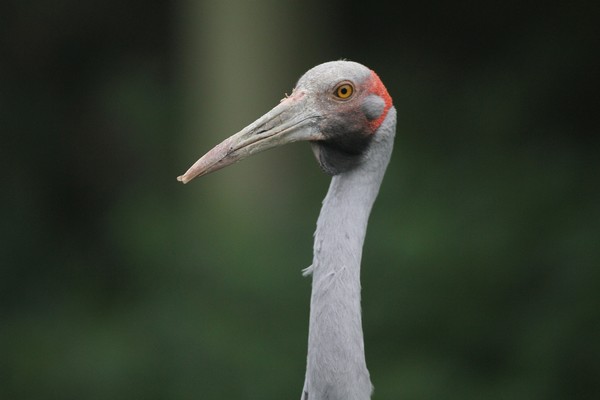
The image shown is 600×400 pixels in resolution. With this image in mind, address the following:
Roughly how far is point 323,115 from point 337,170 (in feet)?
0.78

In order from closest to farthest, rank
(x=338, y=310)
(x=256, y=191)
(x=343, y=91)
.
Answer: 1. (x=338, y=310)
2. (x=343, y=91)
3. (x=256, y=191)

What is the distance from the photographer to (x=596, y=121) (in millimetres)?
8750

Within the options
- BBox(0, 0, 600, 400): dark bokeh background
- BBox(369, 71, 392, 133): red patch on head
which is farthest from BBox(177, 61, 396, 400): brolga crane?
BBox(0, 0, 600, 400): dark bokeh background

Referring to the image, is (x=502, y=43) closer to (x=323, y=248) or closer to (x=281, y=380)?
(x=281, y=380)

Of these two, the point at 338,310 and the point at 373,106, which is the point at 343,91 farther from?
the point at 338,310

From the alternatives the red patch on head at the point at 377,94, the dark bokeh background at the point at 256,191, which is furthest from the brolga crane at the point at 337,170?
the dark bokeh background at the point at 256,191

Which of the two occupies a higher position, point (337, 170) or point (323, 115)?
point (323, 115)

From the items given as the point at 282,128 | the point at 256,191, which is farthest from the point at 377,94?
the point at 256,191

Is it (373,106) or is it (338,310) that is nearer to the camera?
(338,310)

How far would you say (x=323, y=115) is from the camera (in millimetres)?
4000

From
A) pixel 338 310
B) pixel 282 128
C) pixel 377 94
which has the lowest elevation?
pixel 338 310

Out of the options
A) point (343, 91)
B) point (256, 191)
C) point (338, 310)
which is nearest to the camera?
point (338, 310)

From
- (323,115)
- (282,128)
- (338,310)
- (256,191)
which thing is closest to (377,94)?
(323,115)

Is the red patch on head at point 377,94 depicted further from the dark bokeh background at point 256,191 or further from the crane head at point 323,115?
the dark bokeh background at point 256,191
